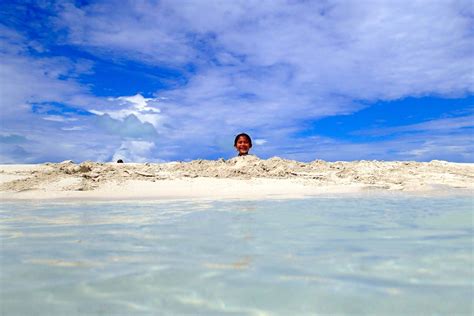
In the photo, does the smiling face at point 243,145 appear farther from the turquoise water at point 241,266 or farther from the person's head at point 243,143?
the turquoise water at point 241,266

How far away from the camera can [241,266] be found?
2.41 m

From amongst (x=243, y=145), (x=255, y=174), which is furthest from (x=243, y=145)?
(x=255, y=174)

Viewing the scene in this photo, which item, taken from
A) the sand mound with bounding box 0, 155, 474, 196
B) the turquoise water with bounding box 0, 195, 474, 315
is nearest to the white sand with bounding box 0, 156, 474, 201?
Result: the sand mound with bounding box 0, 155, 474, 196

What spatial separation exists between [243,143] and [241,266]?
452 inches

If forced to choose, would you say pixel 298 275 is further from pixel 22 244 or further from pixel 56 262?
pixel 22 244

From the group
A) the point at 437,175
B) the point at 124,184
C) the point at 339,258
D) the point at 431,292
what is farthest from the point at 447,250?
the point at 437,175

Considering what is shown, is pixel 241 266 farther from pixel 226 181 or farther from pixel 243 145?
pixel 243 145

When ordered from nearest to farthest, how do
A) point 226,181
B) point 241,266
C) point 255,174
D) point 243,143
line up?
point 241,266, point 226,181, point 255,174, point 243,143

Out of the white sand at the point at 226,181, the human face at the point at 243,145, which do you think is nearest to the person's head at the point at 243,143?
the human face at the point at 243,145

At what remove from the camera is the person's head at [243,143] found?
1384 cm

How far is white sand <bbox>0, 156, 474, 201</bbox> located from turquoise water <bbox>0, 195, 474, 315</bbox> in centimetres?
391

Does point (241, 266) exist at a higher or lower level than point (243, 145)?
lower

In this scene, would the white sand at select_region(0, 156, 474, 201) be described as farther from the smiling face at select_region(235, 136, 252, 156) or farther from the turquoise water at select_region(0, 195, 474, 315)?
the turquoise water at select_region(0, 195, 474, 315)

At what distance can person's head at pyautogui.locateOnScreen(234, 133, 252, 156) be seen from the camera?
13.8m
